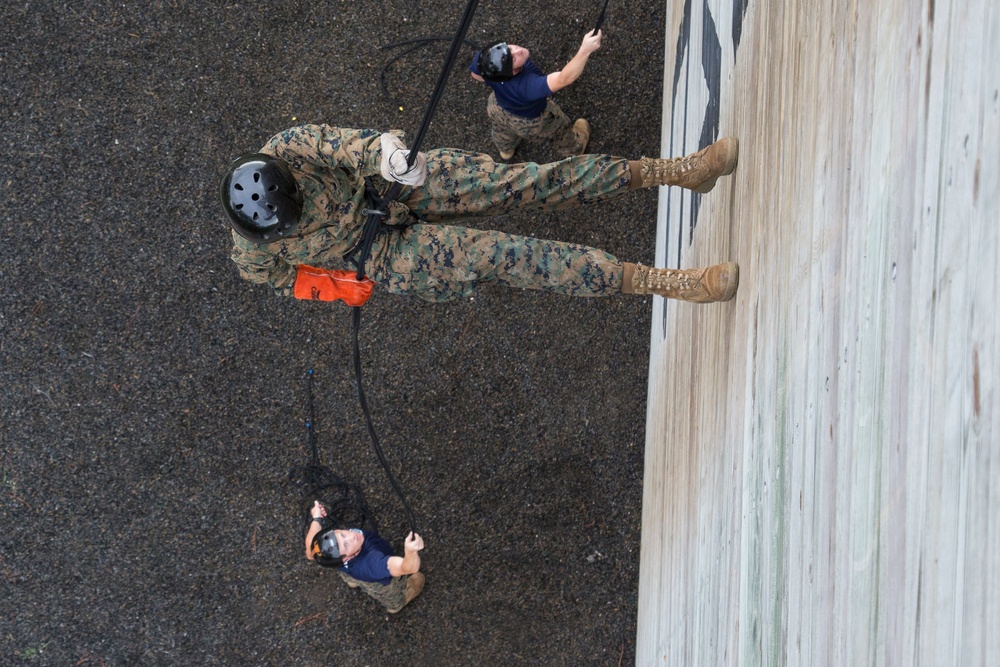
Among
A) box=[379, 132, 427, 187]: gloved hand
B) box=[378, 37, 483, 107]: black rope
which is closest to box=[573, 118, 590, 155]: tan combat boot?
box=[378, 37, 483, 107]: black rope

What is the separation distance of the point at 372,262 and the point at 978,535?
216 centimetres

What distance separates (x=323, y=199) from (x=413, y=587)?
2169 millimetres

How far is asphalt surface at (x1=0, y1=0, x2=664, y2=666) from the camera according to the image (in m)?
3.96

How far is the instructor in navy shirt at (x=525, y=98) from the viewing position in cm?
335

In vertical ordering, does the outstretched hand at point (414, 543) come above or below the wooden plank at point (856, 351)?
below

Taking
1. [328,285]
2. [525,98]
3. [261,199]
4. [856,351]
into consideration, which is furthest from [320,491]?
[856,351]

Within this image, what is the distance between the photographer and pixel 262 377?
4039 millimetres

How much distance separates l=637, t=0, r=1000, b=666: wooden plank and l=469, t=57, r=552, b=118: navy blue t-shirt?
131 cm

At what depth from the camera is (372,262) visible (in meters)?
2.68

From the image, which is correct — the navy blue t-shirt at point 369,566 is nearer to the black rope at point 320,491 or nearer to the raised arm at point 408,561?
the raised arm at point 408,561

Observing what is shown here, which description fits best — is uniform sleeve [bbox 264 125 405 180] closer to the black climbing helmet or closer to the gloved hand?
the gloved hand

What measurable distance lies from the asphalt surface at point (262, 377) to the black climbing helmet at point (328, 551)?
1.10ft

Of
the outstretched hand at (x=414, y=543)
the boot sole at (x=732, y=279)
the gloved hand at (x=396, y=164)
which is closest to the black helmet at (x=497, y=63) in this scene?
the gloved hand at (x=396, y=164)

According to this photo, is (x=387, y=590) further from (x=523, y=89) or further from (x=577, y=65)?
(x=577, y=65)
